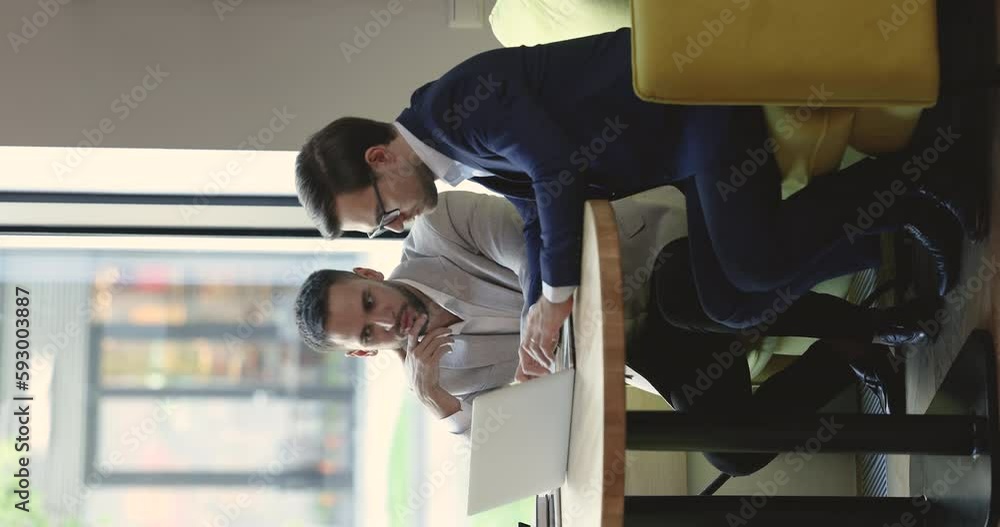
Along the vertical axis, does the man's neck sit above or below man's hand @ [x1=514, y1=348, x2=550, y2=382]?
above

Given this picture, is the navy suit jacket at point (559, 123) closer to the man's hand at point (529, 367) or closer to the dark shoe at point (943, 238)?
the man's hand at point (529, 367)

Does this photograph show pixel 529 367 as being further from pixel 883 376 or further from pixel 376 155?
pixel 883 376

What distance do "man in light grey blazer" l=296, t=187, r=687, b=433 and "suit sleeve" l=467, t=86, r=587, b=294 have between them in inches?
16.1

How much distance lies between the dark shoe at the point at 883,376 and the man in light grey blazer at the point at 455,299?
1.41ft

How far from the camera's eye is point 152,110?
8.00ft

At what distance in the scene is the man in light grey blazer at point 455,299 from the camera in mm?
1875

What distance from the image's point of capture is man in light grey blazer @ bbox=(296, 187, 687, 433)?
73.8 inches

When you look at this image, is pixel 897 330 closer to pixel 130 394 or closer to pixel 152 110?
pixel 152 110

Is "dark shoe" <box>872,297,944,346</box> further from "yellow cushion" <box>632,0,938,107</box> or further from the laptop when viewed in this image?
the laptop

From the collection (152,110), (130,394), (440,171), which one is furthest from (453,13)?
(130,394)

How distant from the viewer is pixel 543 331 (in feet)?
4.89

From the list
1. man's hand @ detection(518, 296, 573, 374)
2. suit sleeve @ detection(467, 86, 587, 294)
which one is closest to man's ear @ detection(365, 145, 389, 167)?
suit sleeve @ detection(467, 86, 587, 294)

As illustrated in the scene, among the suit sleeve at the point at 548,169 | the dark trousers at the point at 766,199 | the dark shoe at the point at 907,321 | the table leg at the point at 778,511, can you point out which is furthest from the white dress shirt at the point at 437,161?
the dark shoe at the point at 907,321

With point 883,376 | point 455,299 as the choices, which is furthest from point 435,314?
point 883,376
